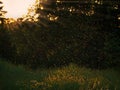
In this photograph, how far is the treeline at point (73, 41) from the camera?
27153 millimetres

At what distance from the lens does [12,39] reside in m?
40.7

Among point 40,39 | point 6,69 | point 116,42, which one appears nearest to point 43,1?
point 40,39

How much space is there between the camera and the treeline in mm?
27153

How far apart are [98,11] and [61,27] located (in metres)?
4.08

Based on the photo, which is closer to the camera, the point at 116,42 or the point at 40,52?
the point at 116,42

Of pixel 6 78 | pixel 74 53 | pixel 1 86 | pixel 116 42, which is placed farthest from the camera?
pixel 74 53

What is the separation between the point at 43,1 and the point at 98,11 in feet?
24.1

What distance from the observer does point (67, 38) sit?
31219mm

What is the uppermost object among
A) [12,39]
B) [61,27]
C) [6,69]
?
[6,69]

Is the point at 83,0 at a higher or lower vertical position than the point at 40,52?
higher

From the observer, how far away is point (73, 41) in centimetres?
3081

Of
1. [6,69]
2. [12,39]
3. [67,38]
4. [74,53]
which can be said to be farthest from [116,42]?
[12,39]

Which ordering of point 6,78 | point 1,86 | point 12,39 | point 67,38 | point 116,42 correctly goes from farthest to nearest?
point 12,39 < point 67,38 < point 116,42 < point 6,78 < point 1,86

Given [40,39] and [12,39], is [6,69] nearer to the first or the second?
[40,39]
